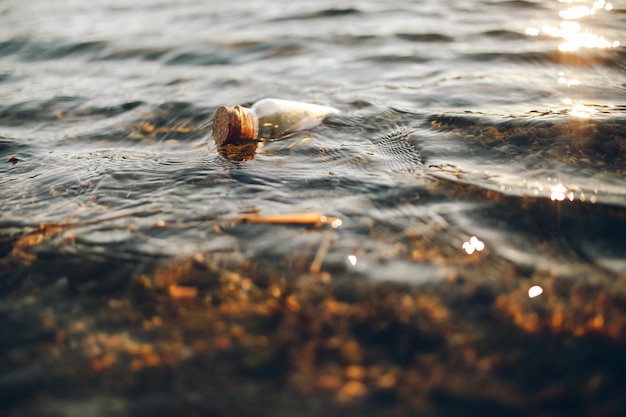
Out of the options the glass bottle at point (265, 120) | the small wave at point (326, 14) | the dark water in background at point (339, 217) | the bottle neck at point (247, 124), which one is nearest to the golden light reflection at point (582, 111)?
the dark water in background at point (339, 217)

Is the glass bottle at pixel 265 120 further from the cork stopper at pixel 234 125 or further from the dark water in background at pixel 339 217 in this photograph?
the dark water in background at pixel 339 217

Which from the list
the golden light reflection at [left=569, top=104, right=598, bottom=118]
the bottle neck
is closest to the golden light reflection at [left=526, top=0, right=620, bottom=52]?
the golden light reflection at [left=569, top=104, right=598, bottom=118]

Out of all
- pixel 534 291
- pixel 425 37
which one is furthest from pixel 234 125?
pixel 425 37

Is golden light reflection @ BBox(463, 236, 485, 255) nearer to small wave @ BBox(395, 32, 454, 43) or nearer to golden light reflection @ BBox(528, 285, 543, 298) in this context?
golden light reflection @ BBox(528, 285, 543, 298)

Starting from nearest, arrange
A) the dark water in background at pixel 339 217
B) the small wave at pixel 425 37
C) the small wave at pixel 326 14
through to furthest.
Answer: the dark water in background at pixel 339 217
the small wave at pixel 425 37
the small wave at pixel 326 14

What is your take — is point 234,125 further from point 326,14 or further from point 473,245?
point 326,14

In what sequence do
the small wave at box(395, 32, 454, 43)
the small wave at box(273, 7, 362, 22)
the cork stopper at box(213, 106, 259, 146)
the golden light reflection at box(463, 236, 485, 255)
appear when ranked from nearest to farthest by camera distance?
the golden light reflection at box(463, 236, 485, 255)
the cork stopper at box(213, 106, 259, 146)
the small wave at box(395, 32, 454, 43)
the small wave at box(273, 7, 362, 22)
